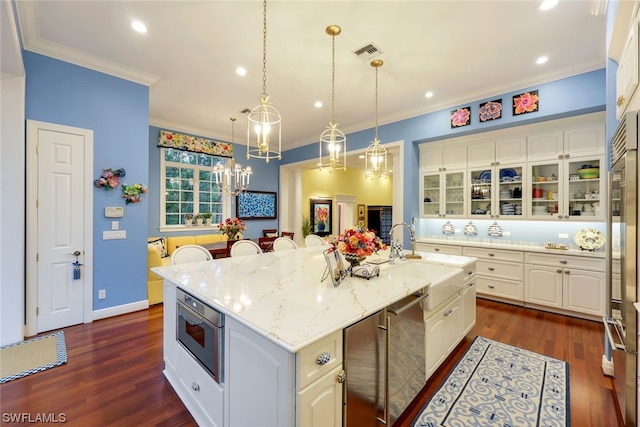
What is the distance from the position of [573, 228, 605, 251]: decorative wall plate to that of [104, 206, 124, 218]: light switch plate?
20.0 feet

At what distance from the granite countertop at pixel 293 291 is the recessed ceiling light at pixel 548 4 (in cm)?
236

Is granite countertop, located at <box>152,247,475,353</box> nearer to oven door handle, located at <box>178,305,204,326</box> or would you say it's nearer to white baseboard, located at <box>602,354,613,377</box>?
oven door handle, located at <box>178,305,204,326</box>

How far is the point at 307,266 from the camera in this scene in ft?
8.63

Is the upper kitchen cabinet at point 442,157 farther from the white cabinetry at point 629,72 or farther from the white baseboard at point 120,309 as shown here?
the white baseboard at point 120,309

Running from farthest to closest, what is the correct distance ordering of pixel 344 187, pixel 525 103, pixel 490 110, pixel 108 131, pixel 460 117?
1. pixel 344 187
2. pixel 460 117
3. pixel 490 110
4. pixel 525 103
5. pixel 108 131

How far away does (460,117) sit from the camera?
4.27m

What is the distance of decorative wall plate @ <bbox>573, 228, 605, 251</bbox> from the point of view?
3.51 metres

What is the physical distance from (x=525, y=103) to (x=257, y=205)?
5693 millimetres

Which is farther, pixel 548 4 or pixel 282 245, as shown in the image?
pixel 282 245

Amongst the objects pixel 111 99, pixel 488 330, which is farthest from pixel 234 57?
pixel 488 330

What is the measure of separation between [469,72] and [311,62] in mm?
2048

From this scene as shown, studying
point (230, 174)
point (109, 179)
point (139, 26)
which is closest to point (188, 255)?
point (109, 179)

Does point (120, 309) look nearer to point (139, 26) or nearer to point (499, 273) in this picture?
Result: point (139, 26)

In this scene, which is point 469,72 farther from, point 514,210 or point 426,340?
point 426,340
